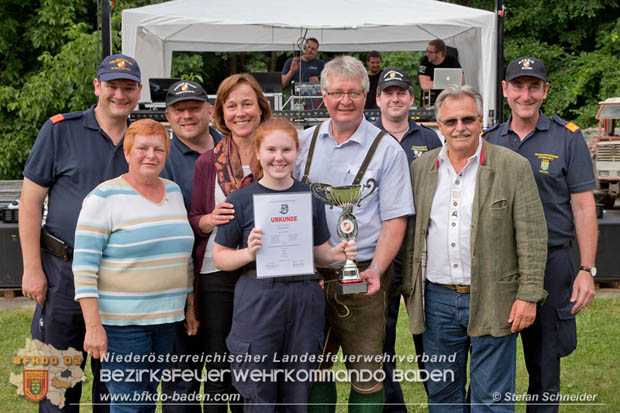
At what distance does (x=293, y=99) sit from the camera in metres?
8.98

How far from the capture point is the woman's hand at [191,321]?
336cm

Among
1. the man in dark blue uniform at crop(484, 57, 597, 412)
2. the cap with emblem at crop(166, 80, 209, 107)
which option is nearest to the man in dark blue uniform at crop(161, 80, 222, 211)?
the cap with emblem at crop(166, 80, 209, 107)

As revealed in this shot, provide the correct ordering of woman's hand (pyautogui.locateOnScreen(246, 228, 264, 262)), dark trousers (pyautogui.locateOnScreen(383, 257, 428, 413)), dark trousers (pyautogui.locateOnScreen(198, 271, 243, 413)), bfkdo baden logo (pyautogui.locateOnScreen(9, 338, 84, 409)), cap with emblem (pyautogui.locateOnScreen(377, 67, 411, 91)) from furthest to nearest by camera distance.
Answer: cap with emblem (pyautogui.locateOnScreen(377, 67, 411, 91))
dark trousers (pyautogui.locateOnScreen(383, 257, 428, 413))
bfkdo baden logo (pyautogui.locateOnScreen(9, 338, 84, 409))
dark trousers (pyautogui.locateOnScreen(198, 271, 243, 413))
woman's hand (pyautogui.locateOnScreen(246, 228, 264, 262))

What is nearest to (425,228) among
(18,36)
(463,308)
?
(463,308)

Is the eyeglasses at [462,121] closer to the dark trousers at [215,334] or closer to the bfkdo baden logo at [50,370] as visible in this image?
the dark trousers at [215,334]

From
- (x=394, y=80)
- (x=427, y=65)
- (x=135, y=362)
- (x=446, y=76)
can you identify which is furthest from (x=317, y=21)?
(x=135, y=362)

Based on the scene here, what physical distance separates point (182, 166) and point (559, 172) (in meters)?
1.93

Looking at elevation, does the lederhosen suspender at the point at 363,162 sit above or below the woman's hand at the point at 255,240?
→ above

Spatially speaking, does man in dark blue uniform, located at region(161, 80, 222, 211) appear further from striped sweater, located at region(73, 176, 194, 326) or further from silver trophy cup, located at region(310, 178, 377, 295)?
silver trophy cup, located at region(310, 178, 377, 295)

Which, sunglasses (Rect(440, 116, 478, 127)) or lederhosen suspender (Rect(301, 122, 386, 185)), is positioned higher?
sunglasses (Rect(440, 116, 478, 127))

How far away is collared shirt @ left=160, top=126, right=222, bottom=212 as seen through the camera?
3482 mm

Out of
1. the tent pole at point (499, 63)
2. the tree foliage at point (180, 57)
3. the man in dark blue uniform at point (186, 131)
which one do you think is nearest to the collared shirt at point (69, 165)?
the man in dark blue uniform at point (186, 131)

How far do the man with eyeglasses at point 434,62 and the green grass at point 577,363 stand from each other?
3.81m

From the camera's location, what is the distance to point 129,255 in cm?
308
